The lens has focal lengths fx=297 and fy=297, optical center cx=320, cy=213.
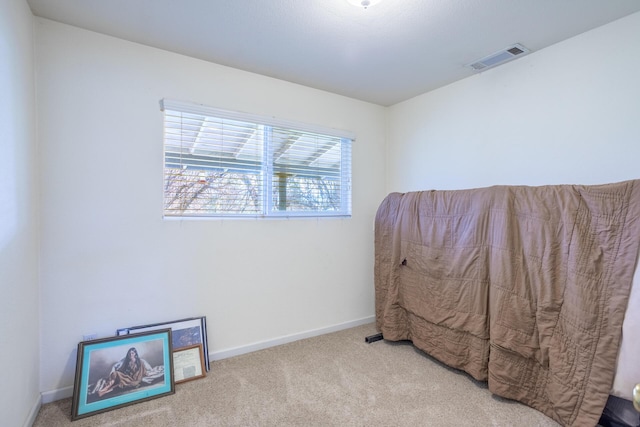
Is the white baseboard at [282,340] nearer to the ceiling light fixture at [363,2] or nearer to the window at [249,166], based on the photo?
the window at [249,166]

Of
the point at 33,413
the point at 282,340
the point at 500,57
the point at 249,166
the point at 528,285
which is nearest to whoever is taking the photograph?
the point at 33,413

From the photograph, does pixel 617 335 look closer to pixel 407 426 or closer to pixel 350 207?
pixel 407 426

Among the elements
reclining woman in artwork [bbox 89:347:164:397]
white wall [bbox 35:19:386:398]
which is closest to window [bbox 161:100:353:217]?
white wall [bbox 35:19:386:398]

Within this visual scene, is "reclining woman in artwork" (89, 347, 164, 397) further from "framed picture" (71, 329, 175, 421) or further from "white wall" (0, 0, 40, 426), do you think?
"white wall" (0, 0, 40, 426)

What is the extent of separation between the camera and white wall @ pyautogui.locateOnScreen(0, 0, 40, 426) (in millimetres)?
1355

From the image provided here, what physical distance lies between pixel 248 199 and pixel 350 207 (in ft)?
3.57

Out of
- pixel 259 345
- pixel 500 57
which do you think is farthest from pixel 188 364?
pixel 500 57

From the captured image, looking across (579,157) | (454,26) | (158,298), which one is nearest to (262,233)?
(158,298)

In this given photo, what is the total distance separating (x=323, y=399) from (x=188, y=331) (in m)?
1.11

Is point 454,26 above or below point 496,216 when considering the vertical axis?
above

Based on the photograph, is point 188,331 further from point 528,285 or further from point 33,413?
point 528,285

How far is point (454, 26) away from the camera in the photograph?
1854 mm

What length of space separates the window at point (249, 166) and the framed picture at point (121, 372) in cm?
90

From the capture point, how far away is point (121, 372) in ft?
6.27
